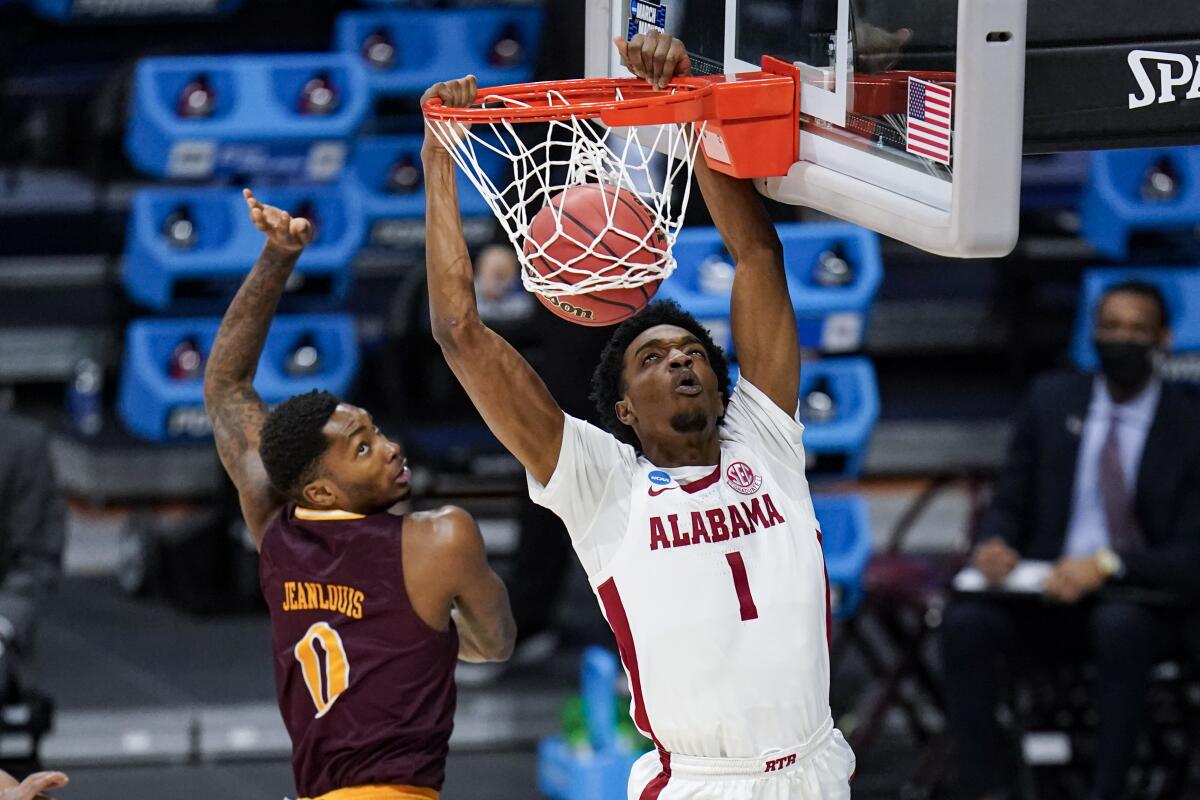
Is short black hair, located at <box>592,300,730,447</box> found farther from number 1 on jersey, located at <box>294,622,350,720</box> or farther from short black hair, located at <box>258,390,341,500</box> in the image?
number 1 on jersey, located at <box>294,622,350,720</box>

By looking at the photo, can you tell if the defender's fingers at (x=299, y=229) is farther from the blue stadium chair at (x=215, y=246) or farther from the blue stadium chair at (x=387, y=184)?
the blue stadium chair at (x=387, y=184)

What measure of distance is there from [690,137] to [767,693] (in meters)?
1.17

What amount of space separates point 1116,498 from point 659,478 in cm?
285

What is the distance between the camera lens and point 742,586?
14.0 ft

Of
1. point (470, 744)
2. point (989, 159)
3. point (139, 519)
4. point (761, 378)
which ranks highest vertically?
point (989, 159)

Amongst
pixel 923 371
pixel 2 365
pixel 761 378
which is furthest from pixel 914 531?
pixel 761 378

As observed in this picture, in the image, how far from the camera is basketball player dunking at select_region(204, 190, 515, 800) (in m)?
4.46

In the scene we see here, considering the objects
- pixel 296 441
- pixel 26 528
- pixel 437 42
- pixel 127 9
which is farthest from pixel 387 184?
pixel 296 441

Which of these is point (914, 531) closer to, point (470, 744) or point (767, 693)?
point (470, 744)

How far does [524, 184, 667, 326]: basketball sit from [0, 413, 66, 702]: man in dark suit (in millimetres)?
2772

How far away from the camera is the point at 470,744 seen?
7473mm

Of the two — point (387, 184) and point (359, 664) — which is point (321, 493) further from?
point (387, 184)

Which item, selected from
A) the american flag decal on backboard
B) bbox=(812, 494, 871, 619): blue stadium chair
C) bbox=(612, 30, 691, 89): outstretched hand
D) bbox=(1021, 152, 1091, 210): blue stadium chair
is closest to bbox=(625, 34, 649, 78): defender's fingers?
bbox=(612, 30, 691, 89): outstretched hand

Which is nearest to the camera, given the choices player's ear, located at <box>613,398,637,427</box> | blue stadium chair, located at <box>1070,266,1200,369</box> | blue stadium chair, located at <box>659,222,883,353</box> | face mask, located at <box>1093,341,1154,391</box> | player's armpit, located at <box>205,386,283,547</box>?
player's ear, located at <box>613,398,637,427</box>
